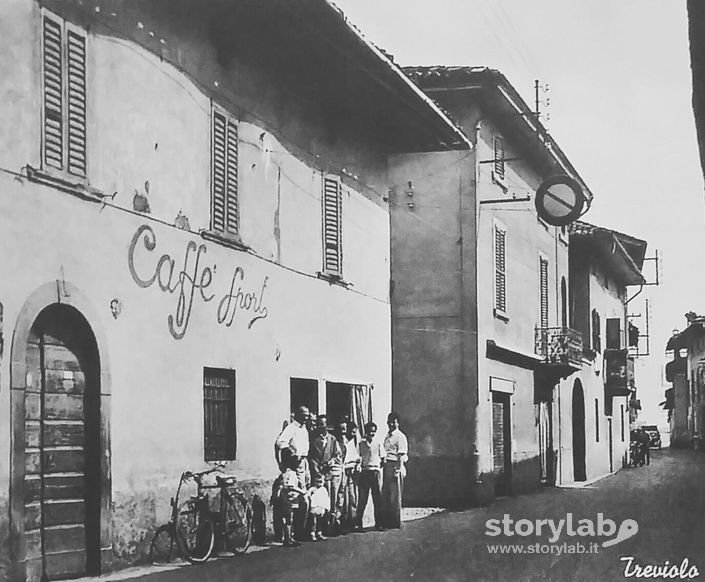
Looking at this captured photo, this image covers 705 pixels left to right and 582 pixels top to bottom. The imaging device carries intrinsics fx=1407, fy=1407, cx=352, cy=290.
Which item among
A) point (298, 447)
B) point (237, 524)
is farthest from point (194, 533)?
point (298, 447)

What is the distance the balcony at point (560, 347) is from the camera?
40.8ft

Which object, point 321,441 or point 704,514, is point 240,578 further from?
point 704,514

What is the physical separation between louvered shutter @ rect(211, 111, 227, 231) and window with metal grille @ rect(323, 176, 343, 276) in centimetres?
97

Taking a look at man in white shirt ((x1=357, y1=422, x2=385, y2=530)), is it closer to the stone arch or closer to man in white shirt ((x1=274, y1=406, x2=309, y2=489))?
man in white shirt ((x1=274, y1=406, x2=309, y2=489))

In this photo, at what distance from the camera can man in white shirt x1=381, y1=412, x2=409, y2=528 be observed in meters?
8.80

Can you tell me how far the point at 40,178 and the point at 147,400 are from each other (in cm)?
151

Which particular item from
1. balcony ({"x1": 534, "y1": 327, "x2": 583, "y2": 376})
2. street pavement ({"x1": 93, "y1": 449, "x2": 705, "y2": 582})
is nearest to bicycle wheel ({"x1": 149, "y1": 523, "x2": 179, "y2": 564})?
street pavement ({"x1": 93, "y1": 449, "x2": 705, "y2": 582})

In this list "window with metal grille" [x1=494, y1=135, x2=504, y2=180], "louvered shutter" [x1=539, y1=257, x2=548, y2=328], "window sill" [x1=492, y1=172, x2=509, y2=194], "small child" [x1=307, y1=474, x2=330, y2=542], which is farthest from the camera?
"louvered shutter" [x1=539, y1=257, x2=548, y2=328]

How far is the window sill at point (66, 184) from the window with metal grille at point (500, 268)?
366cm

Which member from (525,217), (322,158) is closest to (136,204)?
(322,158)

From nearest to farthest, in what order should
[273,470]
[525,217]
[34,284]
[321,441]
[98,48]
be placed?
[34,284]
[98,48]
[273,470]
[321,441]
[525,217]

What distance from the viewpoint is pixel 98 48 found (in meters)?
6.91

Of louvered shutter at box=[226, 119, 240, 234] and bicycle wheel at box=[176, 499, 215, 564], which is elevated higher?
louvered shutter at box=[226, 119, 240, 234]

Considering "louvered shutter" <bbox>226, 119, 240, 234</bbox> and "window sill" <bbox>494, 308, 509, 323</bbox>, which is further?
"window sill" <bbox>494, 308, 509, 323</bbox>
